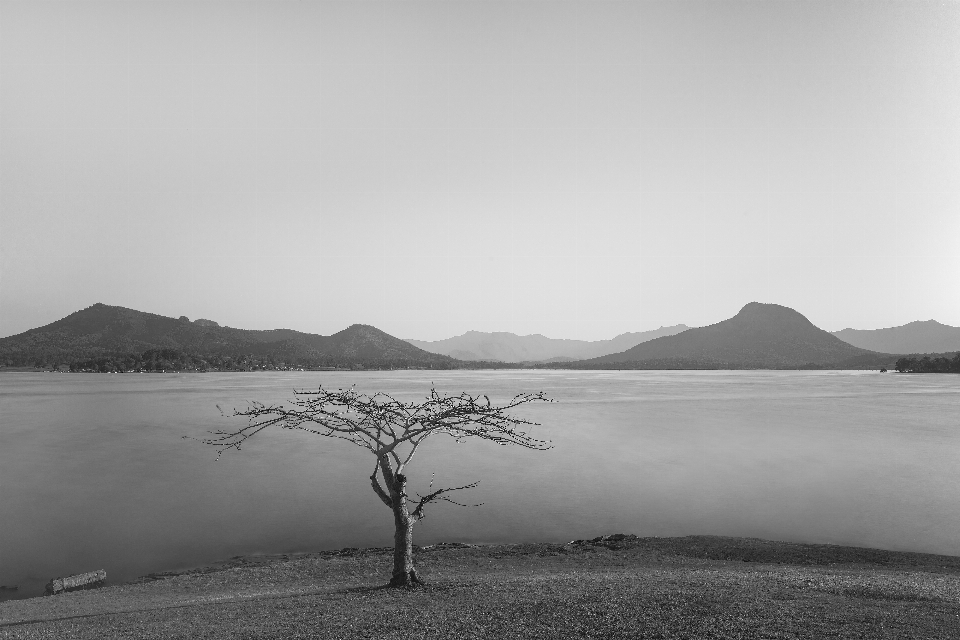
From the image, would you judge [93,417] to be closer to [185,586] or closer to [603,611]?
[185,586]

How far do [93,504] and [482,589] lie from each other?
79.7ft

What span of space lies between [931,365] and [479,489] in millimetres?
201214

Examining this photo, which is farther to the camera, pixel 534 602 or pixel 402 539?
pixel 402 539

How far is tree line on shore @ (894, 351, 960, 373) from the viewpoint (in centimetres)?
16559

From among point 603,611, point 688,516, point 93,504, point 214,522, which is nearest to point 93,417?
point 93,504

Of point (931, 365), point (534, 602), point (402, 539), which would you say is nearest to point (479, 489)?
point (402, 539)

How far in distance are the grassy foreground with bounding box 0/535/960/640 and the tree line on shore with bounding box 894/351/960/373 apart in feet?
643

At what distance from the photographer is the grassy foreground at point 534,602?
8.16m

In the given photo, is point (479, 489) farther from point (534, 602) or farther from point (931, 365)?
point (931, 365)

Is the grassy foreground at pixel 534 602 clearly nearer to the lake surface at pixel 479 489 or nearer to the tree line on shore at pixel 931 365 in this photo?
the lake surface at pixel 479 489

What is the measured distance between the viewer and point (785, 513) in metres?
24.7

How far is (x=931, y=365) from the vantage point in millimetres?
173750

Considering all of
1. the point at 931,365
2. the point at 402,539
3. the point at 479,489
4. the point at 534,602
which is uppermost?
the point at 931,365

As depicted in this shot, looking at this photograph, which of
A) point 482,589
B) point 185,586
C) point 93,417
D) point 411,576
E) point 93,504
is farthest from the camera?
point 93,417
